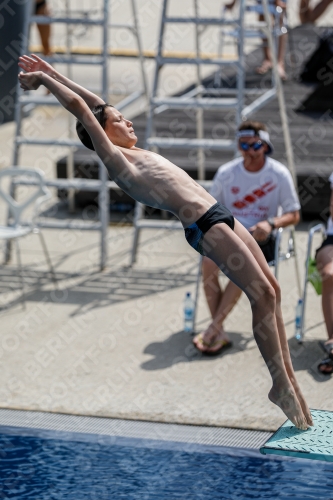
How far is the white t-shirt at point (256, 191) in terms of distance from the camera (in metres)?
5.68

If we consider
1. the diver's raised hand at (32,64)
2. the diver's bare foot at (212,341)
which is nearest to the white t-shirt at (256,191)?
the diver's bare foot at (212,341)

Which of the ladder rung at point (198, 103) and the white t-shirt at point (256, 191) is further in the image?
the ladder rung at point (198, 103)

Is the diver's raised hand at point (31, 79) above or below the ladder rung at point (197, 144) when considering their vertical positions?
above

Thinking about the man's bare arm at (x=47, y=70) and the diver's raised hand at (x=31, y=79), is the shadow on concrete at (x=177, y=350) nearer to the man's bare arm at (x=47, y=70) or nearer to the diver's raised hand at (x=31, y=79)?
the man's bare arm at (x=47, y=70)

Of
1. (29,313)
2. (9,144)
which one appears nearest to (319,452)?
(29,313)

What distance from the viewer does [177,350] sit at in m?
5.55

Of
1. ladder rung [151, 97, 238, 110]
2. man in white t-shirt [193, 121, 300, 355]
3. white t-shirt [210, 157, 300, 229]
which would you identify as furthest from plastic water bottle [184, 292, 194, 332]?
ladder rung [151, 97, 238, 110]

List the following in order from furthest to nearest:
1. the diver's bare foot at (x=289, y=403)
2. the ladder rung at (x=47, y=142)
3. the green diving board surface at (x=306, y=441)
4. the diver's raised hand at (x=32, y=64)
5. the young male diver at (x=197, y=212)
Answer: the ladder rung at (x=47, y=142) < the diver's raised hand at (x=32, y=64) < the diver's bare foot at (x=289, y=403) < the young male diver at (x=197, y=212) < the green diving board surface at (x=306, y=441)

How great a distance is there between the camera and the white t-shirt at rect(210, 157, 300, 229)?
5680 millimetres

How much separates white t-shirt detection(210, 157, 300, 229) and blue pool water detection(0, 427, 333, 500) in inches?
74.3

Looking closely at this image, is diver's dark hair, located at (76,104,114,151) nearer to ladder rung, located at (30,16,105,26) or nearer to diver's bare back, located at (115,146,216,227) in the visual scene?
diver's bare back, located at (115,146,216,227)

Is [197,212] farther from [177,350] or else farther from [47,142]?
[47,142]

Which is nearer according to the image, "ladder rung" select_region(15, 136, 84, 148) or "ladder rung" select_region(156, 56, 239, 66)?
"ladder rung" select_region(156, 56, 239, 66)

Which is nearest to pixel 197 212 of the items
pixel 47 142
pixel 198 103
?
pixel 198 103
